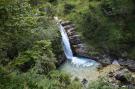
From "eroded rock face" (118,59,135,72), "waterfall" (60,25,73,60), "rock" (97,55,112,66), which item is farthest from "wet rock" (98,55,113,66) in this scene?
"waterfall" (60,25,73,60)

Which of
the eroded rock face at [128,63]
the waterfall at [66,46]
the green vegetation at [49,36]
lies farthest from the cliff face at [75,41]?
the eroded rock face at [128,63]

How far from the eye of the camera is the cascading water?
1910 cm

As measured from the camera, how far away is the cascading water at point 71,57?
1910cm

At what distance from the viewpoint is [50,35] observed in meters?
17.6

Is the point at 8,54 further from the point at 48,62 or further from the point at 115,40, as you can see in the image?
the point at 115,40

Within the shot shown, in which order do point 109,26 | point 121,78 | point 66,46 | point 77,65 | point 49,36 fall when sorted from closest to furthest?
point 121,78 → point 49,36 → point 77,65 → point 109,26 → point 66,46

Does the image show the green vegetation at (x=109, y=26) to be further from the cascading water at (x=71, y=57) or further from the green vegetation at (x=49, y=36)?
the cascading water at (x=71, y=57)

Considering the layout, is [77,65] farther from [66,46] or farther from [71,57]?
[66,46]

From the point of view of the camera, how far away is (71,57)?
20406 mm

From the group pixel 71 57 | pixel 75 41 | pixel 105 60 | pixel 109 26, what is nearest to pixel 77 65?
pixel 71 57

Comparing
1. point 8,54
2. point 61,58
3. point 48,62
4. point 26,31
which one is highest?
point 26,31

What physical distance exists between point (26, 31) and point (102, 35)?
1111cm

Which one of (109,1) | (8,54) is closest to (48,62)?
(8,54)

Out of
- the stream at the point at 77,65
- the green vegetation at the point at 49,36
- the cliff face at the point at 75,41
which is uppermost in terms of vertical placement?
the green vegetation at the point at 49,36
